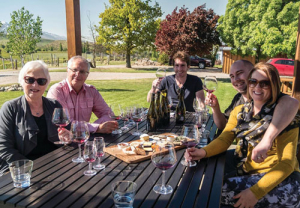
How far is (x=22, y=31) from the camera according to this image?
→ 14.9m

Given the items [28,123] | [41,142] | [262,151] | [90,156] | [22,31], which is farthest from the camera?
[22,31]

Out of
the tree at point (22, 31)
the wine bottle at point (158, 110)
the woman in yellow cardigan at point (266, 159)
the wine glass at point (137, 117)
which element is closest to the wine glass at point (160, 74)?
the wine bottle at point (158, 110)

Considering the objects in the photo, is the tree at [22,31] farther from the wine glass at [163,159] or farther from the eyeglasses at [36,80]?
the wine glass at [163,159]

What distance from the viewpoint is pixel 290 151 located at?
5.88 ft

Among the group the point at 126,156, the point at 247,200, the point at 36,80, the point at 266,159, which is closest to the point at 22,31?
the point at 36,80

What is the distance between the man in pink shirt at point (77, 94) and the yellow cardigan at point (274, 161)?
4.69 ft

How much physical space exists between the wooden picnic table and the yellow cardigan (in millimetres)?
227

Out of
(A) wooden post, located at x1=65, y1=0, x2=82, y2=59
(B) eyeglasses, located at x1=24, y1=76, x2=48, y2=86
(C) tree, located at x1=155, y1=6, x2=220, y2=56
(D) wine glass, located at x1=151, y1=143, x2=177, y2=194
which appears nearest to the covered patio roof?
(A) wooden post, located at x1=65, y1=0, x2=82, y2=59

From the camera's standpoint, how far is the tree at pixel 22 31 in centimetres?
1480

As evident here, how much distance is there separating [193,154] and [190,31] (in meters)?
14.7

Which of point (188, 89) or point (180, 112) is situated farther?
point (188, 89)

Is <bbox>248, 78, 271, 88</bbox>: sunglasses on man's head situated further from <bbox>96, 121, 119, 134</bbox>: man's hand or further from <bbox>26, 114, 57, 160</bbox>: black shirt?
<bbox>26, 114, 57, 160</bbox>: black shirt

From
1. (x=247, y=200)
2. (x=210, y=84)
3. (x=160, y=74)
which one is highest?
(x=160, y=74)

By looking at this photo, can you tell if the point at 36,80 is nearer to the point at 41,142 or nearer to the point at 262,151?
the point at 41,142
